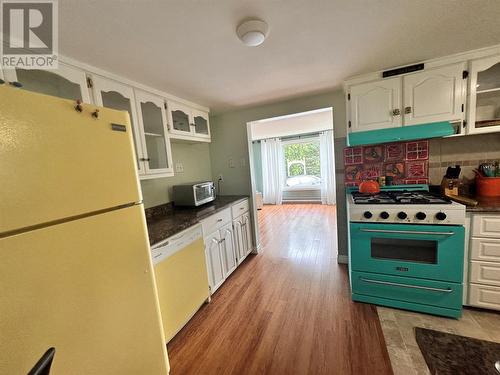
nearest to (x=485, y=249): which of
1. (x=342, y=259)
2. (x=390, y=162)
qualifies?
(x=390, y=162)

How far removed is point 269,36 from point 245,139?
64.9 inches

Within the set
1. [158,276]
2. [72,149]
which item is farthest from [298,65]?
[158,276]

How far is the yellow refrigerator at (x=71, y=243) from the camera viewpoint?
61 centimetres

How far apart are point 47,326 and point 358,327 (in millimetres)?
1921

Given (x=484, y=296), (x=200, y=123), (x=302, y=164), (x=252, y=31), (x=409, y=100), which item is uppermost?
(x=252, y=31)

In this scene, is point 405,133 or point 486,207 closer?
point 486,207

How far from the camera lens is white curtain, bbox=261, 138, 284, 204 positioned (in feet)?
20.2

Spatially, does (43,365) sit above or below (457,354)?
above

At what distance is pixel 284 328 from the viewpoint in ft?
5.49

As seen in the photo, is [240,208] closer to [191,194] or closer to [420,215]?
[191,194]

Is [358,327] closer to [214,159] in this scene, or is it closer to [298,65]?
[298,65]

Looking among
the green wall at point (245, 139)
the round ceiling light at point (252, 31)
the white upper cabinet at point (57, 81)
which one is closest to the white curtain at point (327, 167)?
the green wall at point (245, 139)

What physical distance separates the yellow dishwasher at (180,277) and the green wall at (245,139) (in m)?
1.30

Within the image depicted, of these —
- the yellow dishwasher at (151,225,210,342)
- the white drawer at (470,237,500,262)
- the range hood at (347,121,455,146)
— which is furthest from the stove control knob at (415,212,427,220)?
the yellow dishwasher at (151,225,210,342)
